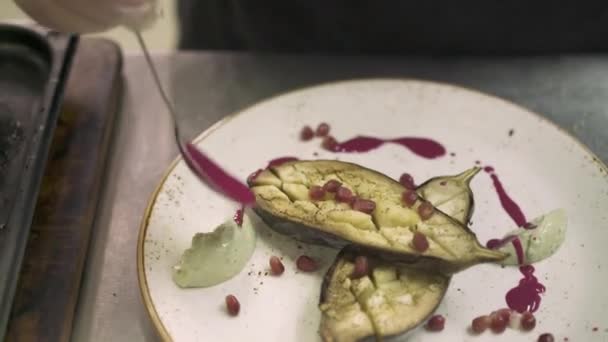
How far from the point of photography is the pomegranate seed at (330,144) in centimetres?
111

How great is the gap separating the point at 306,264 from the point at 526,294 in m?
0.29

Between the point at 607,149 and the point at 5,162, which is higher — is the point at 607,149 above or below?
above

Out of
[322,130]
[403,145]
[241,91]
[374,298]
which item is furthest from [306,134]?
[374,298]

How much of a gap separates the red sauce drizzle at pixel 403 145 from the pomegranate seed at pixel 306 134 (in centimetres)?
5

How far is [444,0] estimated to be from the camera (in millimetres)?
1211

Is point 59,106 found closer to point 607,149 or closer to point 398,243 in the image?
point 398,243

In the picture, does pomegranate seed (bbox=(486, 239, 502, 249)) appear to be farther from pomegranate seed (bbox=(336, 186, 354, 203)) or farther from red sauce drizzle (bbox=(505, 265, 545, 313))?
pomegranate seed (bbox=(336, 186, 354, 203))

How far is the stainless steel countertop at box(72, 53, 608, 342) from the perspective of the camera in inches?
44.1

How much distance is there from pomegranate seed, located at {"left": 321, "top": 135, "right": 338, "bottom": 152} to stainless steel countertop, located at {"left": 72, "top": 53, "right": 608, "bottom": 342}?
0.81ft

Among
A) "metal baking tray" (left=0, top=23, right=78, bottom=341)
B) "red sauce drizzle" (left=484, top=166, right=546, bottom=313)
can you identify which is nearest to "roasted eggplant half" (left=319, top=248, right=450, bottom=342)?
"red sauce drizzle" (left=484, top=166, right=546, bottom=313)

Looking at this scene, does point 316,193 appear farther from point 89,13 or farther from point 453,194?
point 89,13

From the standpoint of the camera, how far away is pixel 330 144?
1.11 meters

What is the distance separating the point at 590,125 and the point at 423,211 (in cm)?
49

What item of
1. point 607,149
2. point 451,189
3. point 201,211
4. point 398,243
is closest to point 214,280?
point 201,211
